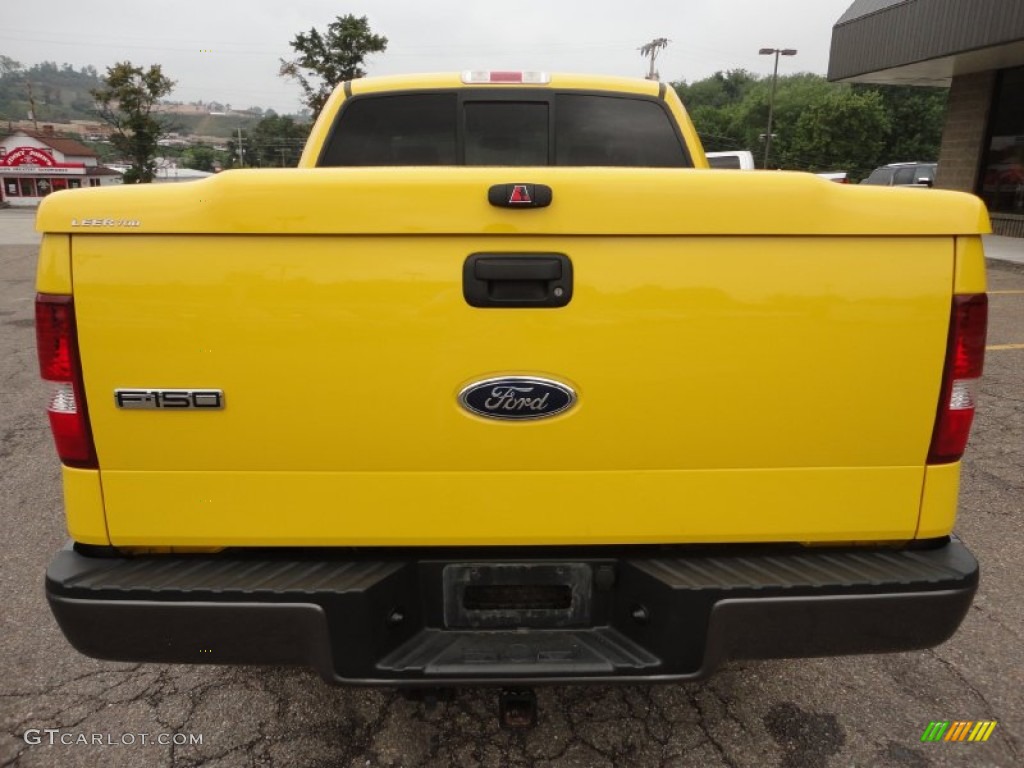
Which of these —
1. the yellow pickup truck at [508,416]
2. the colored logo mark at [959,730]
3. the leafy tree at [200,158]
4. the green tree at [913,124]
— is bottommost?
the colored logo mark at [959,730]

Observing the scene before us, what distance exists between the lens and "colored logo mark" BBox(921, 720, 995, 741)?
2348 mm

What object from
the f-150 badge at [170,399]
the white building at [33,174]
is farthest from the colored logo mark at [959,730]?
the white building at [33,174]

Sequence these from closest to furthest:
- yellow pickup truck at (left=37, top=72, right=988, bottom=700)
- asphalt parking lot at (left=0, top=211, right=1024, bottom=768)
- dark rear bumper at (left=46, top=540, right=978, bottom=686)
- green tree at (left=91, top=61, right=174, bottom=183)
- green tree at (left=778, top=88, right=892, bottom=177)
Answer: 1. yellow pickup truck at (left=37, top=72, right=988, bottom=700)
2. dark rear bumper at (left=46, top=540, right=978, bottom=686)
3. asphalt parking lot at (left=0, top=211, right=1024, bottom=768)
4. green tree at (left=91, top=61, right=174, bottom=183)
5. green tree at (left=778, top=88, right=892, bottom=177)

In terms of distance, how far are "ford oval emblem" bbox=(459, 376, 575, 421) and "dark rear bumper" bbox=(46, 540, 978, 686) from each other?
0.40 meters

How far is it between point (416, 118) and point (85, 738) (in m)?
2.86

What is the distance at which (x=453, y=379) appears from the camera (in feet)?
5.45

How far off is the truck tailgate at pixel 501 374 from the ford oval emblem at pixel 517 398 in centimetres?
2

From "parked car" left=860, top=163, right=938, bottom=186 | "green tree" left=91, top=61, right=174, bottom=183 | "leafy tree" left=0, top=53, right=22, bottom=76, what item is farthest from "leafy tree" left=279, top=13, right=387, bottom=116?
"leafy tree" left=0, top=53, right=22, bottom=76

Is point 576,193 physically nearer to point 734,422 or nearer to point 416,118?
point 734,422

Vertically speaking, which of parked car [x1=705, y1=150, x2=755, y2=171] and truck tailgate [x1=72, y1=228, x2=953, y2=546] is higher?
parked car [x1=705, y1=150, x2=755, y2=171]

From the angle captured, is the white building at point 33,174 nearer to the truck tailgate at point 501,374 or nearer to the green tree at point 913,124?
the truck tailgate at point 501,374

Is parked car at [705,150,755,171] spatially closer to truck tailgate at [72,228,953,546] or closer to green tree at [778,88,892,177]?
truck tailgate at [72,228,953,546]

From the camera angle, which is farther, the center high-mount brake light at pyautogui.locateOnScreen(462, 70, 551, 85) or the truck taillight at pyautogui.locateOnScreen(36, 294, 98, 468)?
the center high-mount brake light at pyautogui.locateOnScreen(462, 70, 551, 85)

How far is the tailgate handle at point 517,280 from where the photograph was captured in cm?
162
